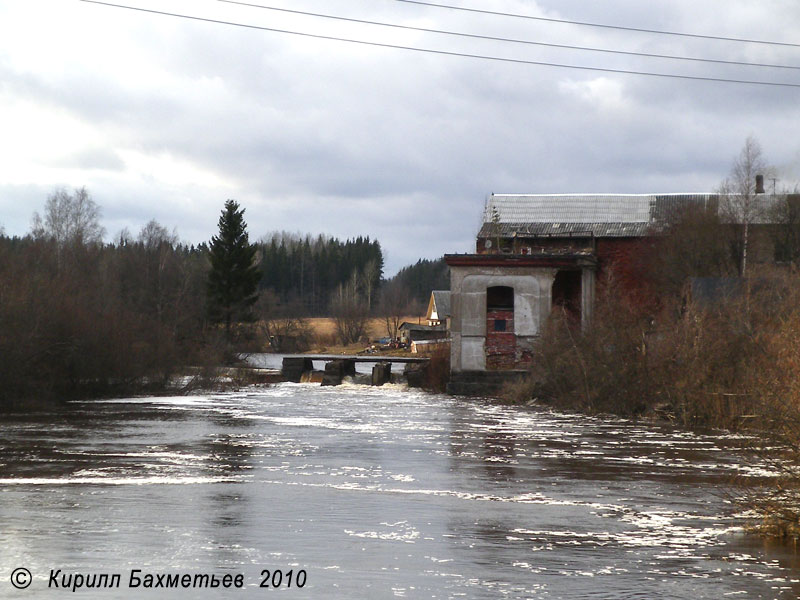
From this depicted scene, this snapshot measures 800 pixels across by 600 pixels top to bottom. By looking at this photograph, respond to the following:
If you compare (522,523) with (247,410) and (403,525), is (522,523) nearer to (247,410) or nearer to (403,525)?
(403,525)

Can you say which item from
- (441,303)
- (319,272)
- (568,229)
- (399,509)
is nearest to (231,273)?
(568,229)

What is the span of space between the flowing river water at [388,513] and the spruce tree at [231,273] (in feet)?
178

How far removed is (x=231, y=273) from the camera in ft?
273

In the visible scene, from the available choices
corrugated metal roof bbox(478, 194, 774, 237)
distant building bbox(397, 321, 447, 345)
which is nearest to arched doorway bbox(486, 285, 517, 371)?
corrugated metal roof bbox(478, 194, 774, 237)

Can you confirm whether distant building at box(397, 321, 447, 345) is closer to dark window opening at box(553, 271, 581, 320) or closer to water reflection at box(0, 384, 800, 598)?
dark window opening at box(553, 271, 581, 320)

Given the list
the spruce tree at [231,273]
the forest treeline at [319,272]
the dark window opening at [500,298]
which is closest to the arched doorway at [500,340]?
the dark window opening at [500,298]

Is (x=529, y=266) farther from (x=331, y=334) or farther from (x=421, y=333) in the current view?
(x=331, y=334)

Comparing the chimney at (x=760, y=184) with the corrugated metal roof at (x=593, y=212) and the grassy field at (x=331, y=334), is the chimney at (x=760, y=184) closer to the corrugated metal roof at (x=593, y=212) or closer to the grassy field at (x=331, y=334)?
the corrugated metal roof at (x=593, y=212)

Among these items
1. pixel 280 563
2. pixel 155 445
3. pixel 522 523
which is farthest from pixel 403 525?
pixel 155 445

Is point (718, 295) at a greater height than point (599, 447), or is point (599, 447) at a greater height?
point (718, 295)

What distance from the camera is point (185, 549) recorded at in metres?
11.8

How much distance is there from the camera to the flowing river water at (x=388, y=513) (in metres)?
10.6

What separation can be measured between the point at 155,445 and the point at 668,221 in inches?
1719

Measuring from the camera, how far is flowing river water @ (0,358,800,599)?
34.9 feet
